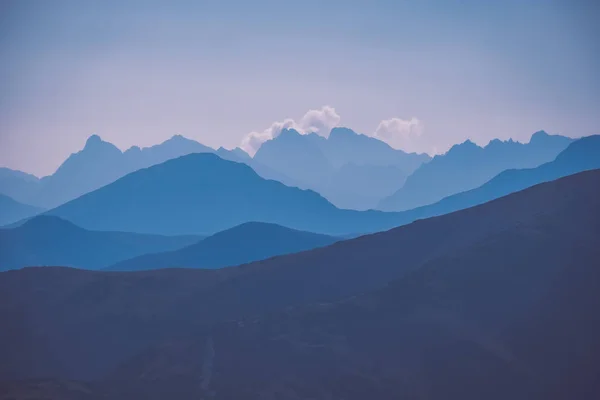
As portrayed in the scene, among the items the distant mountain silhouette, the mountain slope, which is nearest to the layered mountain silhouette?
the mountain slope

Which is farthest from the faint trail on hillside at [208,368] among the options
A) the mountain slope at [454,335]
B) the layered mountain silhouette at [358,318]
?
the mountain slope at [454,335]

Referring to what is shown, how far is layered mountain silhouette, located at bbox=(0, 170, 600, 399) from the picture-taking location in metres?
69.2

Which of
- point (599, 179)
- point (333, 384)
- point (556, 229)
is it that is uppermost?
point (599, 179)

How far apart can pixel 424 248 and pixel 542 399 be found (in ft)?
146

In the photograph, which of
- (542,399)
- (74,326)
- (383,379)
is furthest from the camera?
(74,326)

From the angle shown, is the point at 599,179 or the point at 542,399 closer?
the point at 542,399

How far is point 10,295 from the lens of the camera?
355 ft

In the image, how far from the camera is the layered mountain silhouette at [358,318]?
227ft

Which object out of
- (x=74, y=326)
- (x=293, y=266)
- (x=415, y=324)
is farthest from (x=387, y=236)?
(x=74, y=326)

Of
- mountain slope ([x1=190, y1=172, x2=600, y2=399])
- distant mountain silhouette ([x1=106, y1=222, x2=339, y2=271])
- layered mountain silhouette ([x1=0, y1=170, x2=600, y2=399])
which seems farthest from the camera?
distant mountain silhouette ([x1=106, y1=222, x2=339, y2=271])

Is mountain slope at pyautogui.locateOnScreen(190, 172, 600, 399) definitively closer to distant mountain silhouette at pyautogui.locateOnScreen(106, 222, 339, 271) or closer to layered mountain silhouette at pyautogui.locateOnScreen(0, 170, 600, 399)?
layered mountain silhouette at pyautogui.locateOnScreen(0, 170, 600, 399)

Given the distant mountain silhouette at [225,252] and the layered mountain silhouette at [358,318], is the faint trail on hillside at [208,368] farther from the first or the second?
the distant mountain silhouette at [225,252]

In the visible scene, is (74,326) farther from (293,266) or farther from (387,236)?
(387,236)

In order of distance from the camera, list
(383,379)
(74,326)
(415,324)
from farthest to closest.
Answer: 1. (74,326)
2. (415,324)
3. (383,379)
